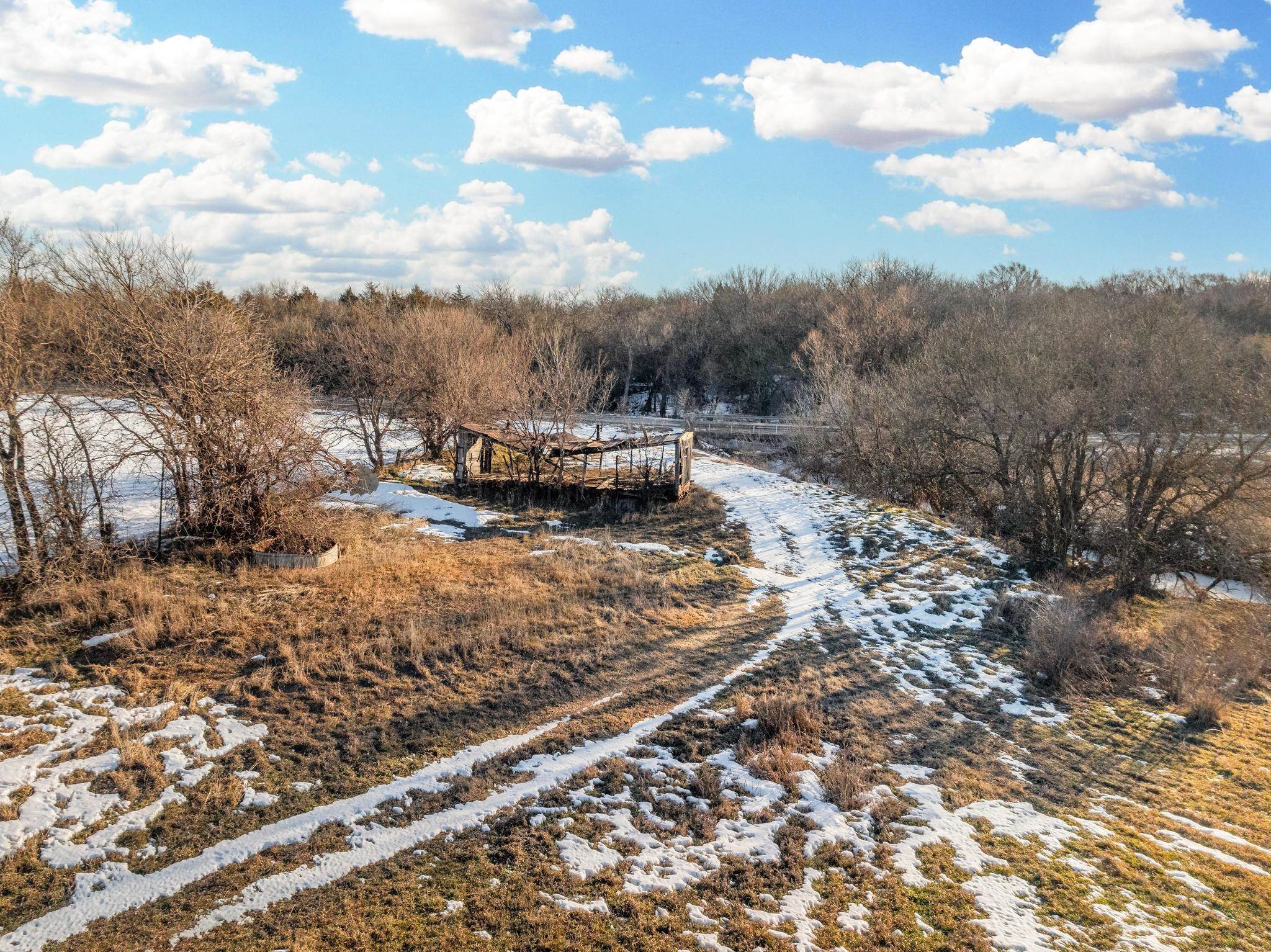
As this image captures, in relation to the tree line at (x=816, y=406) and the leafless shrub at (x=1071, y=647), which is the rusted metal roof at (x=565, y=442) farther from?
the leafless shrub at (x=1071, y=647)

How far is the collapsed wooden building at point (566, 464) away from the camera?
21.4 meters

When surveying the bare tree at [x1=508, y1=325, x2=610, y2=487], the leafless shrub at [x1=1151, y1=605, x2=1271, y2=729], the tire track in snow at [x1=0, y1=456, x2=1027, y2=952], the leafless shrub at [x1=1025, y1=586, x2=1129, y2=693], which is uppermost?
the bare tree at [x1=508, y1=325, x2=610, y2=487]

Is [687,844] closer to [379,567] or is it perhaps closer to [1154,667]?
[379,567]

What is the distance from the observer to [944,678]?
12.5 m

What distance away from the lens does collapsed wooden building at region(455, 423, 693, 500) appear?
2136 cm

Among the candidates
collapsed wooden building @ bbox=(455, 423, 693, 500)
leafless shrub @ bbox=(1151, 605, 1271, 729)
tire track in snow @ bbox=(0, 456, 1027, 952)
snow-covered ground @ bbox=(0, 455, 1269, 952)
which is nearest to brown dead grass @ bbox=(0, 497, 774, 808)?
tire track in snow @ bbox=(0, 456, 1027, 952)

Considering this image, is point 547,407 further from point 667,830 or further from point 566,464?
point 667,830

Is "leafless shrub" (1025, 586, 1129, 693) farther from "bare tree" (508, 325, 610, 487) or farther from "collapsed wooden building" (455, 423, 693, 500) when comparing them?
"bare tree" (508, 325, 610, 487)

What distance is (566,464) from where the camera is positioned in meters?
23.1

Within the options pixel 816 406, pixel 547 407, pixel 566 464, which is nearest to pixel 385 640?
pixel 566 464

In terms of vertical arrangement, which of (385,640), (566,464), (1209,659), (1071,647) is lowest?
(1209,659)

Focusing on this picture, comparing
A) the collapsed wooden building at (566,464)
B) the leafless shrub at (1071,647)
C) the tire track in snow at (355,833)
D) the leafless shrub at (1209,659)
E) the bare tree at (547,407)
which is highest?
the bare tree at (547,407)

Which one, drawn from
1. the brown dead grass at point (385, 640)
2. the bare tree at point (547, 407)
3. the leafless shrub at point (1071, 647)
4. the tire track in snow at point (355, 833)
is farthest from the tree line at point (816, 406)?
the tire track in snow at point (355, 833)

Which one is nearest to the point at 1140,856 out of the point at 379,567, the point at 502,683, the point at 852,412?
the point at 502,683
